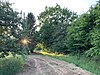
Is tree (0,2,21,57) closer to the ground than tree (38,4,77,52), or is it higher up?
closer to the ground

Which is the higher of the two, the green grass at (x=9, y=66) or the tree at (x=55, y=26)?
the tree at (x=55, y=26)

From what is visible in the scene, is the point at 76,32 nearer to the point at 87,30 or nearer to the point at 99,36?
the point at 87,30

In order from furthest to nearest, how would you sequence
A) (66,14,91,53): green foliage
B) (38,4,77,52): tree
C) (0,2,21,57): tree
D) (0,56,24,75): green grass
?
1. (38,4,77,52): tree
2. (66,14,91,53): green foliage
3. (0,56,24,75): green grass
4. (0,2,21,57): tree

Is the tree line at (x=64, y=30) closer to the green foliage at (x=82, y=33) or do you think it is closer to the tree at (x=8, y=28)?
the green foliage at (x=82, y=33)

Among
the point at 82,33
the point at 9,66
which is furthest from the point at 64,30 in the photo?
the point at 9,66

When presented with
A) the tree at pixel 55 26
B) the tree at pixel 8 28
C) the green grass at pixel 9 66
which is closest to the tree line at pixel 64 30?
the tree at pixel 55 26

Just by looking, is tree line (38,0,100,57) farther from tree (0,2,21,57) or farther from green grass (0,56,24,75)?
tree (0,2,21,57)

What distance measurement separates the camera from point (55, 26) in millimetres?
53469

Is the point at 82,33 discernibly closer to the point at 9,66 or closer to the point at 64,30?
the point at 9,66

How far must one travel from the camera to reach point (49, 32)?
53250mm

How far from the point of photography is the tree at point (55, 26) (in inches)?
1931

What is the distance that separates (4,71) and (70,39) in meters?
19.8

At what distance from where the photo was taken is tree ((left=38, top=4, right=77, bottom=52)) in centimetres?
4904

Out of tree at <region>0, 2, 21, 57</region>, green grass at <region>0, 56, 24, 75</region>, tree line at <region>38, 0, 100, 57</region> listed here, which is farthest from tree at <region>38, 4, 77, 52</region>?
tree at <region>0, 2, 21, 57</region>
